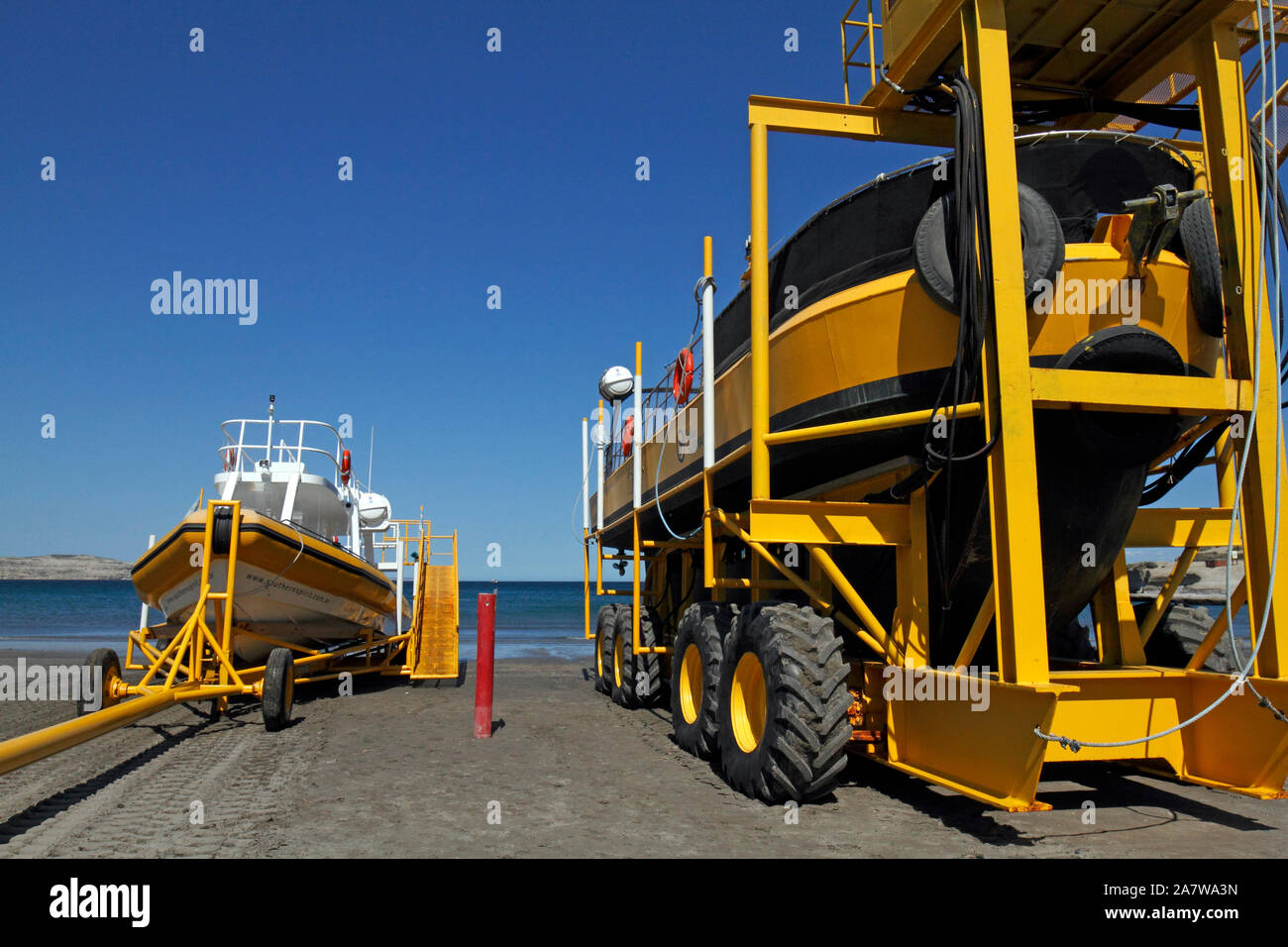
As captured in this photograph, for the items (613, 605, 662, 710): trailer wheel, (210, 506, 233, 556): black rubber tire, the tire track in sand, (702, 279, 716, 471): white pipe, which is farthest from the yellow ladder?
(702, 279, 716, 471): white pipe

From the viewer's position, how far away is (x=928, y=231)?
207 inches

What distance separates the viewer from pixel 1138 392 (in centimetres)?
497

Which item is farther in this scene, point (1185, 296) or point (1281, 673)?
point (1185, 296)

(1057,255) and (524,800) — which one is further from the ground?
(1057,255)

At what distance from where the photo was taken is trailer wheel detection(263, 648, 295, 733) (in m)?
9.08

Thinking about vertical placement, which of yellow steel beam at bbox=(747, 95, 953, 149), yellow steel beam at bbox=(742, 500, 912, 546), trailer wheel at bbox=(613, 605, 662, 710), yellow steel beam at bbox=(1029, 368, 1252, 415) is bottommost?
trailer wheel at bbox=(613, 605, 662, 710)

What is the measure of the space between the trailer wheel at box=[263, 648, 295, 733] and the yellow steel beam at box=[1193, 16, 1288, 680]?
29.1 feet

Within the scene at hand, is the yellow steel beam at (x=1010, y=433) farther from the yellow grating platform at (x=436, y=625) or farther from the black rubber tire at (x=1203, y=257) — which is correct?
the yellow grating platform at (x=436, y=625)

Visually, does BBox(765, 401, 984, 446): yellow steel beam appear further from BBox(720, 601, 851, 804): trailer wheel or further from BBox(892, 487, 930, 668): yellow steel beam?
BBox(720, 601, 851, 804): trailer wheel

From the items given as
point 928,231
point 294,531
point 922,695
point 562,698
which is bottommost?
point 562,698

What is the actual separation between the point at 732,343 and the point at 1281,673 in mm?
4953
